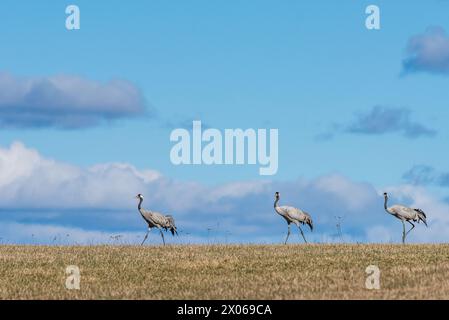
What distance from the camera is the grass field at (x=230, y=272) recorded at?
24.9 meters

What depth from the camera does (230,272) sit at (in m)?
29.3

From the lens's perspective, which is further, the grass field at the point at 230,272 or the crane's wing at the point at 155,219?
the crane's wing at the point at 155,219

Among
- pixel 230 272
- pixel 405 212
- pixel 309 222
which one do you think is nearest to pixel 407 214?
pixel 405 212

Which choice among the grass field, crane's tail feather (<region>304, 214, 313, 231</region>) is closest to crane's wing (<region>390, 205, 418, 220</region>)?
crane's tail feather (<region>304, 214, 313, 231</region>)

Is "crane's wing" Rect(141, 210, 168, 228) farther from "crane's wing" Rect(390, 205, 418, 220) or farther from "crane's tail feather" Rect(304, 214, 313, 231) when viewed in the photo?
"crane's wing" Rect(390, 205, 418, 220)

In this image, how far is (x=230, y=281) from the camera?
27.6 meters

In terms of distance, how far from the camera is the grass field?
979 inches

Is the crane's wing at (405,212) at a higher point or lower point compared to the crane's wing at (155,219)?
higher

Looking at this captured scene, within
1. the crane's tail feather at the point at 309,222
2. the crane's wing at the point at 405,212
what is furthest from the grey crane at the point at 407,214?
the crane's tail feather at the point at 309,222

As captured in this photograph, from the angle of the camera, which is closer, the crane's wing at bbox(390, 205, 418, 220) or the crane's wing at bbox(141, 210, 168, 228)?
the crane's wing at bbox(141, 210, 168, 228)

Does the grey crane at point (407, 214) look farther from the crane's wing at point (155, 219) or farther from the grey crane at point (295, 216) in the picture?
the crane's wing at point (155, 219)

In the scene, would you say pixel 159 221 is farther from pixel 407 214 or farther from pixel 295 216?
pixel 407 214

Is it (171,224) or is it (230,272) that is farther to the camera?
(171,224)
